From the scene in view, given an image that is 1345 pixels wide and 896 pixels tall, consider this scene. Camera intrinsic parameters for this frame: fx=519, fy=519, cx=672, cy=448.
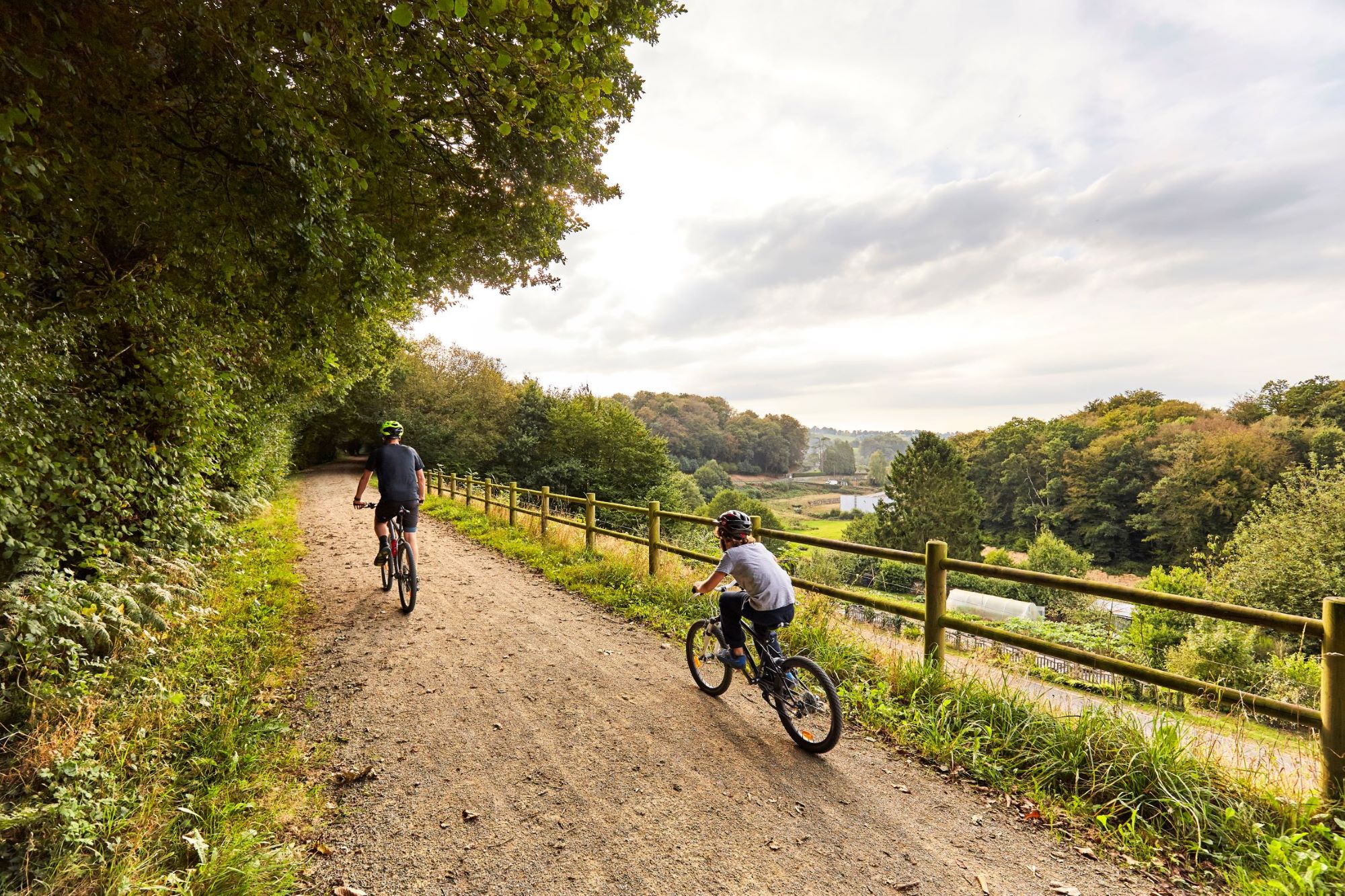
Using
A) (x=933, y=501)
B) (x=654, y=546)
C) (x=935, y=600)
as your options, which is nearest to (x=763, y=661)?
(x=935, y=600)

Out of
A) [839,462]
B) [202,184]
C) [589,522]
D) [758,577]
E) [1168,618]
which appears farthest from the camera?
[839,462]

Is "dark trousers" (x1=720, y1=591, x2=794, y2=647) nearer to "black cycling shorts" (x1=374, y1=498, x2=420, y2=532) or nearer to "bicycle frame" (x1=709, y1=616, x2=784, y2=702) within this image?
"bicycle frame" (x1=709, y1=616, x2=784, y2=702)

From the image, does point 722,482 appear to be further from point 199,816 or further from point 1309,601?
point 199,816

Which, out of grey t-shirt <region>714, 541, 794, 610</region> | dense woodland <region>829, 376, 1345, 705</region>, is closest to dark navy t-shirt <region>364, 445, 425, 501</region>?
grey t-shirt <region>714, 541, 794, 610</region>

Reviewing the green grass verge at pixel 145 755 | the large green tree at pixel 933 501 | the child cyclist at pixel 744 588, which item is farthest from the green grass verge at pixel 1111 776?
the large green tree at pixel 933 501

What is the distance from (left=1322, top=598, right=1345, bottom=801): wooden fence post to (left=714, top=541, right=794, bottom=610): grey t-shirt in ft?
8.80

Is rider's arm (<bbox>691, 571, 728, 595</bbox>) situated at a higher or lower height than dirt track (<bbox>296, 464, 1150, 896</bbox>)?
higher

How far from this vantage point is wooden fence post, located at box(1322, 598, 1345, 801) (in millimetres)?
2582

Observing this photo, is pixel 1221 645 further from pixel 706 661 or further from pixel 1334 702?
pixel 706 661

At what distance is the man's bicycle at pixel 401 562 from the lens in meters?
6.11

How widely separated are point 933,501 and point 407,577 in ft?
150

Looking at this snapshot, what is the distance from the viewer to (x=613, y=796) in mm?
3004

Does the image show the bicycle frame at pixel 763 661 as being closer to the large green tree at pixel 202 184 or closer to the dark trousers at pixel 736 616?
the dark trousers at pixel 736 616

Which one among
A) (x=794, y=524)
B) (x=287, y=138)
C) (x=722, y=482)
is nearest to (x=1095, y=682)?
(x=287, y=138)
